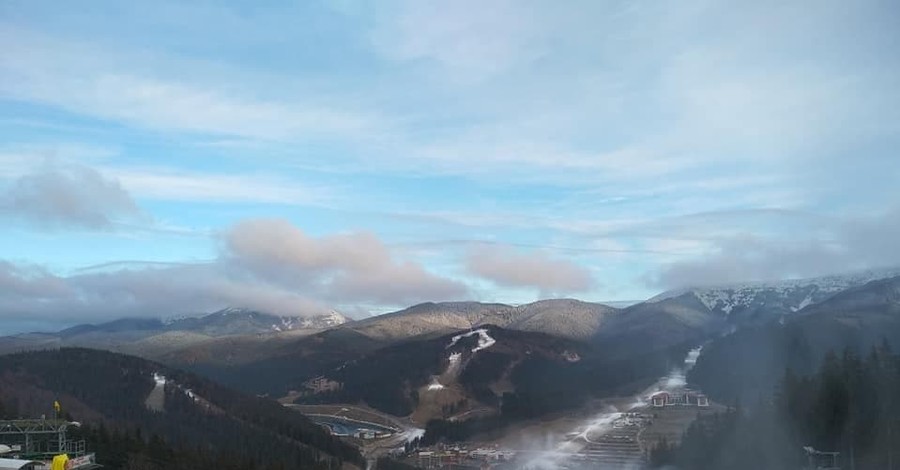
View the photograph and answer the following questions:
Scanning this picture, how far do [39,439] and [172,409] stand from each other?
94.8 m

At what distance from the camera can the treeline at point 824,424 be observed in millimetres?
75938

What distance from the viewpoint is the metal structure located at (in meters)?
59.3

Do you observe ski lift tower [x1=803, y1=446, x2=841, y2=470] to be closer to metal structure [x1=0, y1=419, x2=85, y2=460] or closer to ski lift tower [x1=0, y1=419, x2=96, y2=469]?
ski lift tower [x1=0, y1=419, x2=96, y2=469]

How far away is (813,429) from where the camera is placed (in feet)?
271

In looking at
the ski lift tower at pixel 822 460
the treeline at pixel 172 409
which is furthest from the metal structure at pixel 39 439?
the ski lift tower at pixel 822 460

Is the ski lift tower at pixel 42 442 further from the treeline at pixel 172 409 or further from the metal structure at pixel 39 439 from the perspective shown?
the treeline at pixel 172 409

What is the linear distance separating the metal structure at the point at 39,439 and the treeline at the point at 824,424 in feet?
217

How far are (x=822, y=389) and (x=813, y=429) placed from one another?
13.6ft

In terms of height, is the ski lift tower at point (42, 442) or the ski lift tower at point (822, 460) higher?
the ski lift tower at point (42, 442)

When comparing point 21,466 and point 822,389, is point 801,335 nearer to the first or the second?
point 822,389

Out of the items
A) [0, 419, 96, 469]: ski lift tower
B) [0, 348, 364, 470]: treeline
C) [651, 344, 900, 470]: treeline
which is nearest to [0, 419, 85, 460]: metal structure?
[0, 419, 96, 469]: ski lift tower

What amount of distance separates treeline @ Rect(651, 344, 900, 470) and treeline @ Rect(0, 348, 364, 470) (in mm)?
54306

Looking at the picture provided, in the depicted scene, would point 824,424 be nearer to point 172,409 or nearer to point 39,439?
point 39,439

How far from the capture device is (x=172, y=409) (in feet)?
529
